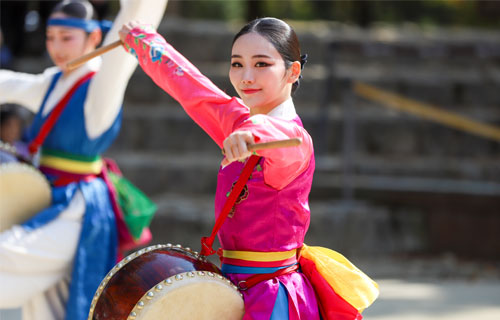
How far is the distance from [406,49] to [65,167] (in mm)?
5177

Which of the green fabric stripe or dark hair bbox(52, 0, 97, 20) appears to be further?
dark hair bbox(52, 0, 97, 20)

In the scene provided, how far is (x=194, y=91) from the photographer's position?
2111 mm

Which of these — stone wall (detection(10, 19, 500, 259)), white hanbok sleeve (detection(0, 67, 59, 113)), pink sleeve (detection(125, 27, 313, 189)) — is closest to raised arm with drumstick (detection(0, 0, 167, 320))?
white hanbok sleeve (detection(0, 67, 59, 113))

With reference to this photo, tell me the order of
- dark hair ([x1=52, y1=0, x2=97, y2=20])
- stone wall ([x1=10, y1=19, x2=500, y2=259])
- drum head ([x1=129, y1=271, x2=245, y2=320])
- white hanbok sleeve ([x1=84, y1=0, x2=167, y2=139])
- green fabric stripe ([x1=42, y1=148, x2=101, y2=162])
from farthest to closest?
stone wall ([x1=10, y1=19, x2=500, y2=259]), dark hair ([x1=52, y1=0, x2=97, y2=20]), green fabric stripe ([x1=42, y1=148, x2=101, y2=162]), white hanbok sleeve ([x1=84, y1=0, x2=167, y2=139]), drum head ([x1=129, y1=271, x2=245, y2=320])

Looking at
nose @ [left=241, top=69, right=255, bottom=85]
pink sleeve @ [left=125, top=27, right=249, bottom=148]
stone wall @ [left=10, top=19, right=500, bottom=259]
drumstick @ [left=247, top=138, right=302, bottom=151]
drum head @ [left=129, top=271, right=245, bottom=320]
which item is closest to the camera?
drumstick @ [left=247, top=138, right=302, bottom=151]

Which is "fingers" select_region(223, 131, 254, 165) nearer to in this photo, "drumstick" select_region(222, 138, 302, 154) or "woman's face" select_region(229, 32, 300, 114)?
"drumstick" select_region(222, 138, 302, 154)

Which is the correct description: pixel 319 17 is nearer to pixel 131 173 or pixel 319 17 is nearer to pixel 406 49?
pixel 406 49

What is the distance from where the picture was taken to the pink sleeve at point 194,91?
6.77 feet

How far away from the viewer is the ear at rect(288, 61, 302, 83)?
2.03m

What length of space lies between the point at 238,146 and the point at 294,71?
0.52 metres

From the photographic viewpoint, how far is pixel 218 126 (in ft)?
6.92

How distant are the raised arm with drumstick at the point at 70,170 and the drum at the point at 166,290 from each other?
37.9 inches

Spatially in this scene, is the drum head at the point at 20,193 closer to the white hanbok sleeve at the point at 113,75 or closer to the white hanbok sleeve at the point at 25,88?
the white hanbok sleeve at the point at 113,75

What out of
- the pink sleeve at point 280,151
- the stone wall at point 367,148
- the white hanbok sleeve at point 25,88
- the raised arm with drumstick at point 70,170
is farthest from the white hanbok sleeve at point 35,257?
the stone wall at point 367,148
